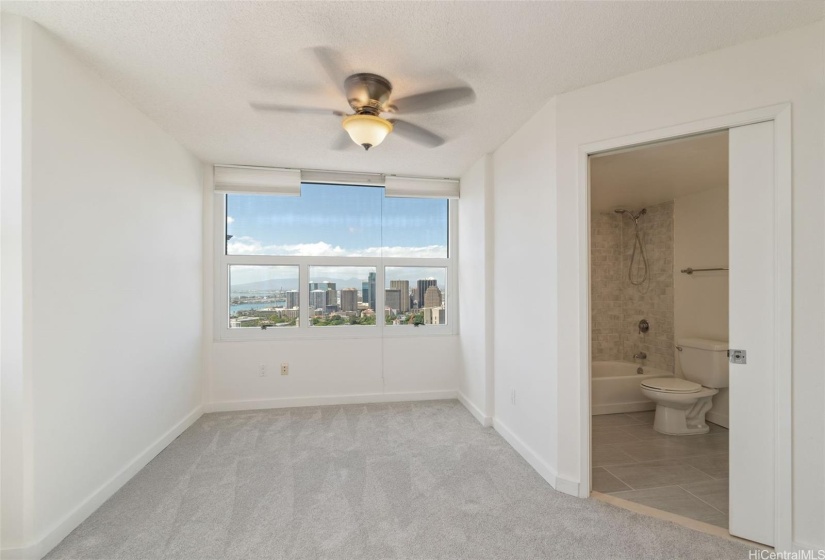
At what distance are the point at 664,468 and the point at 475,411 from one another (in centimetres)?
159

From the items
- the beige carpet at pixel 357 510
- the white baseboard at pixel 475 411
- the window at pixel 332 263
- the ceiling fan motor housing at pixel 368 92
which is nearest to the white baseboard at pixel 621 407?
the white baseboard at pixel 475 411

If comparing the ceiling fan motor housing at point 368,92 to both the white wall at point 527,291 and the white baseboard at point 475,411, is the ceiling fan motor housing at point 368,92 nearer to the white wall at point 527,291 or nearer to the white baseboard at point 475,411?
the white wall at point 527,291

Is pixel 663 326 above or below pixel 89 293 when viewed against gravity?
below

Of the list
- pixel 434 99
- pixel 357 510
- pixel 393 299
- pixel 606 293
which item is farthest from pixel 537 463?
pixel 606 293

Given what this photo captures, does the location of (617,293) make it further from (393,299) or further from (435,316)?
(393,299)

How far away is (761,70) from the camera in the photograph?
1915 mm

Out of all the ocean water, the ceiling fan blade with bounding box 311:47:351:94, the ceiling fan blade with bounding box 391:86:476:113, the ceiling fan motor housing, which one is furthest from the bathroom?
the ocean water

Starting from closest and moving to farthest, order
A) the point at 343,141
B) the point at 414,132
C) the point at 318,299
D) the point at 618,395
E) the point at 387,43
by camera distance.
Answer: the point at 387,43 → the point at 414,132 → the point at 343,141 → the point at 618,395 → the point at 318,299

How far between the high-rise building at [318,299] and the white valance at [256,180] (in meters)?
1.08

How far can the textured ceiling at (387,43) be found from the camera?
5.65 feet

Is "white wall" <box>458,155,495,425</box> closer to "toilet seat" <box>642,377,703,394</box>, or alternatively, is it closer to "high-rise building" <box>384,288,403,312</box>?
"high-rise building" <box>384,288,403,312</box>

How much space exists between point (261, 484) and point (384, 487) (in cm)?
80

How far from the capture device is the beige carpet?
6.24 feet

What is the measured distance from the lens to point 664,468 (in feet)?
9.08
